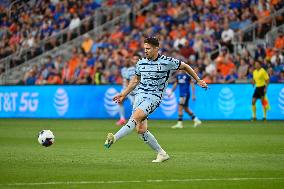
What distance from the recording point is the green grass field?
11.6m

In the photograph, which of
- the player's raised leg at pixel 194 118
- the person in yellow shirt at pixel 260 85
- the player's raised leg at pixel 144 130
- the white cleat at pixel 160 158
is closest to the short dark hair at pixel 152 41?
the player's raised leg at pixel 144 130

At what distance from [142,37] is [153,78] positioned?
22973 millimetres

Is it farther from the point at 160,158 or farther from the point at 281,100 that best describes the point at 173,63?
the point at 281,100

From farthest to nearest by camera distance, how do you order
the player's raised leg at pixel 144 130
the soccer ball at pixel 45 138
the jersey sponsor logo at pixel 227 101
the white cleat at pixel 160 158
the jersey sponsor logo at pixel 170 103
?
the jersey sponsor logo at pixel 170 103 → the jersey sponsor logo at pixel 227 101 → the soccer ball at pixel 45 138 → the white cleat at pixel 160 158 → the player's raised leg at pixel 144 130

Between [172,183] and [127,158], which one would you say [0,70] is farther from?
[172,183]

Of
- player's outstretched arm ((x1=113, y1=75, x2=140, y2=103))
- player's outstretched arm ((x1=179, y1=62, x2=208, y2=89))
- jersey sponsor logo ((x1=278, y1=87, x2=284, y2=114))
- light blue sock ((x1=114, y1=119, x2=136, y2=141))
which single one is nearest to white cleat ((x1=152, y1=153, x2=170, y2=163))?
light blue sock ((x1=114, y1=119, x2=136, y2=141))

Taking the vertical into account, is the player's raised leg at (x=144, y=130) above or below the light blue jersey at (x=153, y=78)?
below

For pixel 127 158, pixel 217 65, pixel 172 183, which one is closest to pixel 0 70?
pixel 217 65

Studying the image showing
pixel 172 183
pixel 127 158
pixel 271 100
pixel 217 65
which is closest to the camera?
pixel 172 183

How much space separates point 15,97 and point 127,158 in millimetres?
20789

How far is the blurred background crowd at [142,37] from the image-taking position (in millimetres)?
33375

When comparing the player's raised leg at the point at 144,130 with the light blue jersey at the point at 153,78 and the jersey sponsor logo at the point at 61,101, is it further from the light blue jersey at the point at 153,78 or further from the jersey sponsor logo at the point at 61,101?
the jersey sponsor logo at the point at 61,101

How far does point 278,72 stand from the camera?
104 ft

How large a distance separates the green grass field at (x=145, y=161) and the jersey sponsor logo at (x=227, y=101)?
22.6ft
